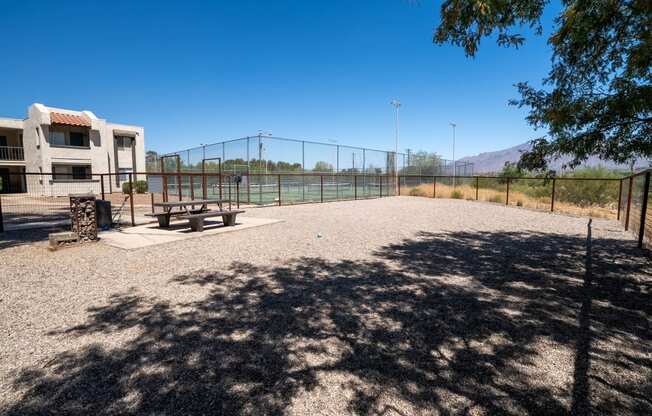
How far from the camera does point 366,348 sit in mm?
2818

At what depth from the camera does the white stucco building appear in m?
22.7

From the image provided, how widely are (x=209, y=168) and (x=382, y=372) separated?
21958mm

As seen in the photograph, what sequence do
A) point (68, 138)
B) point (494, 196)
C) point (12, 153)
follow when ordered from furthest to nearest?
point (12, 153)
point (68, 138)
point (494, 196)

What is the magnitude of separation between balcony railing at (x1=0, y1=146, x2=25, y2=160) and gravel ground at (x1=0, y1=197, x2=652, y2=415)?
2733 cm

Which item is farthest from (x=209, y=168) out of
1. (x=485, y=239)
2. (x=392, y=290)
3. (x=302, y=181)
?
(x=392, y=290)

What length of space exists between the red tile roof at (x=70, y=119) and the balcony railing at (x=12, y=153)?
5.67 metres

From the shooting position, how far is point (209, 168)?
2236cm

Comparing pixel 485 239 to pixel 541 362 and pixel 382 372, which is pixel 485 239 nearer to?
pixel 541 362

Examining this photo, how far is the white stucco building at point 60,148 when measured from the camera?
2269cm

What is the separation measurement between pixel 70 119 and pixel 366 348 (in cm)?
2907

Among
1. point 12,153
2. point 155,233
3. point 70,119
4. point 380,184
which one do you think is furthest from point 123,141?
point 155,233

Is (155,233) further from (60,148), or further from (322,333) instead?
(60,148)

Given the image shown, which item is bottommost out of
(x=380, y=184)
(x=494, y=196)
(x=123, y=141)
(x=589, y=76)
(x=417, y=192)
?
(x=494, y=196)

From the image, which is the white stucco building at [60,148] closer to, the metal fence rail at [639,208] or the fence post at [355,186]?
the fence post at [355,186]
